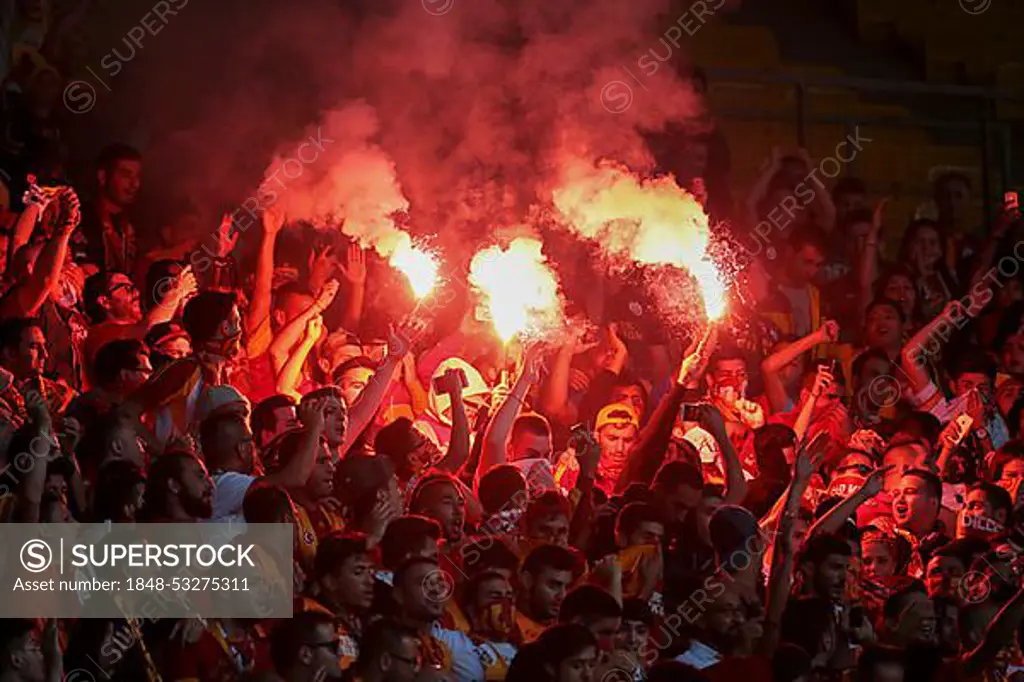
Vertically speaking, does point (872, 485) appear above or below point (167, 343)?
below

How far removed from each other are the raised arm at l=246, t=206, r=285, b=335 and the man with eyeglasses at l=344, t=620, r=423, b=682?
2678 millimetres

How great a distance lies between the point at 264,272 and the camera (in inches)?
340

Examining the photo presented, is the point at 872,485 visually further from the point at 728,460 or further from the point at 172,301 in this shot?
the point at 172,301

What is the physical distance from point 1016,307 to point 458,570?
3.85 m

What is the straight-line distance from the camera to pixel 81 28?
10172 mm

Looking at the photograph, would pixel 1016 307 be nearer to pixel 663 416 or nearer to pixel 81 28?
pixel 663 416

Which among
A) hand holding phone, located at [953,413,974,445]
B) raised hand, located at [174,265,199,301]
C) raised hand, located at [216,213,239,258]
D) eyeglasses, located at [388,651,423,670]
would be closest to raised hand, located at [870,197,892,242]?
hand holding phone, located at [953,413,974,445]

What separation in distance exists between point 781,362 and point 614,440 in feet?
3.90

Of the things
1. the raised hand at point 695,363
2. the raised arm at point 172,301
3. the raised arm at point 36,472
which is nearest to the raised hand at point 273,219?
the raised arm at point 172,301

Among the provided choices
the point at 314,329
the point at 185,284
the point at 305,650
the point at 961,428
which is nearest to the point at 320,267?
the point at 314,329

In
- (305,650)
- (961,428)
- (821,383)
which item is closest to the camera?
(305,650)

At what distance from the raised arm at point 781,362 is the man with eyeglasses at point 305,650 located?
352 cm

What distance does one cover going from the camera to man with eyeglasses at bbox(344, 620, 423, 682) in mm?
5879

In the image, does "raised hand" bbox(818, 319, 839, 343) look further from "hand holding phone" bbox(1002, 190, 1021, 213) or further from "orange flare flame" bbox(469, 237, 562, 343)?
"hand holding phone" bbox(1002, 190, 1021, 213)
